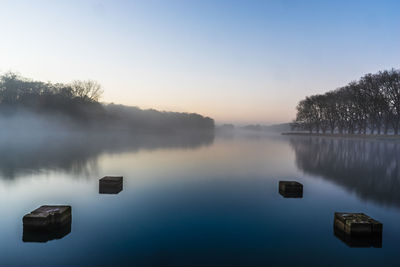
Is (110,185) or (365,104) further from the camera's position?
(365,104)

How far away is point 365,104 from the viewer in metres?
82.6

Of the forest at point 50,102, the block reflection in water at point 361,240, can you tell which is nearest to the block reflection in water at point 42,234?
the block reflection in water at point 361,240

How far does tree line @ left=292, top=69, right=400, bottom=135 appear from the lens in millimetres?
75750

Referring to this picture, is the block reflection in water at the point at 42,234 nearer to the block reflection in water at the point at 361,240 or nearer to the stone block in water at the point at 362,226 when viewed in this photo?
the block reflection in water at the point at 361,240

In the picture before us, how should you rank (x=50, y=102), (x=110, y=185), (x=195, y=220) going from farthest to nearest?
(x=50, y=102), (x=110, y=185), (x=195, y=220)

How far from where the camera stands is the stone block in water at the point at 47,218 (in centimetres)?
871

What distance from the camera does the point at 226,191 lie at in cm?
1633

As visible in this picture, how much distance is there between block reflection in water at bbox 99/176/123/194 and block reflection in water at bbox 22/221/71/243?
623 cm

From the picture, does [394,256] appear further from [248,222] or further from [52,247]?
[52,247]

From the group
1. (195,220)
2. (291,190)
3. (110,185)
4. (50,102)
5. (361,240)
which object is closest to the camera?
(361,240)

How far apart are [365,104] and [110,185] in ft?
302

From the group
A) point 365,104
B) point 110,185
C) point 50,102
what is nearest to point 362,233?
point 110,185

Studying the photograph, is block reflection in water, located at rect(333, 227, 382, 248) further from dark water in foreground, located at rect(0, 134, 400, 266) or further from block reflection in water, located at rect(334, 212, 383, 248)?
dark water in foreground, located at rect(0, 134, 400, 266)

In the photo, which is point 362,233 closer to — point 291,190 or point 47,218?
point 291,190
